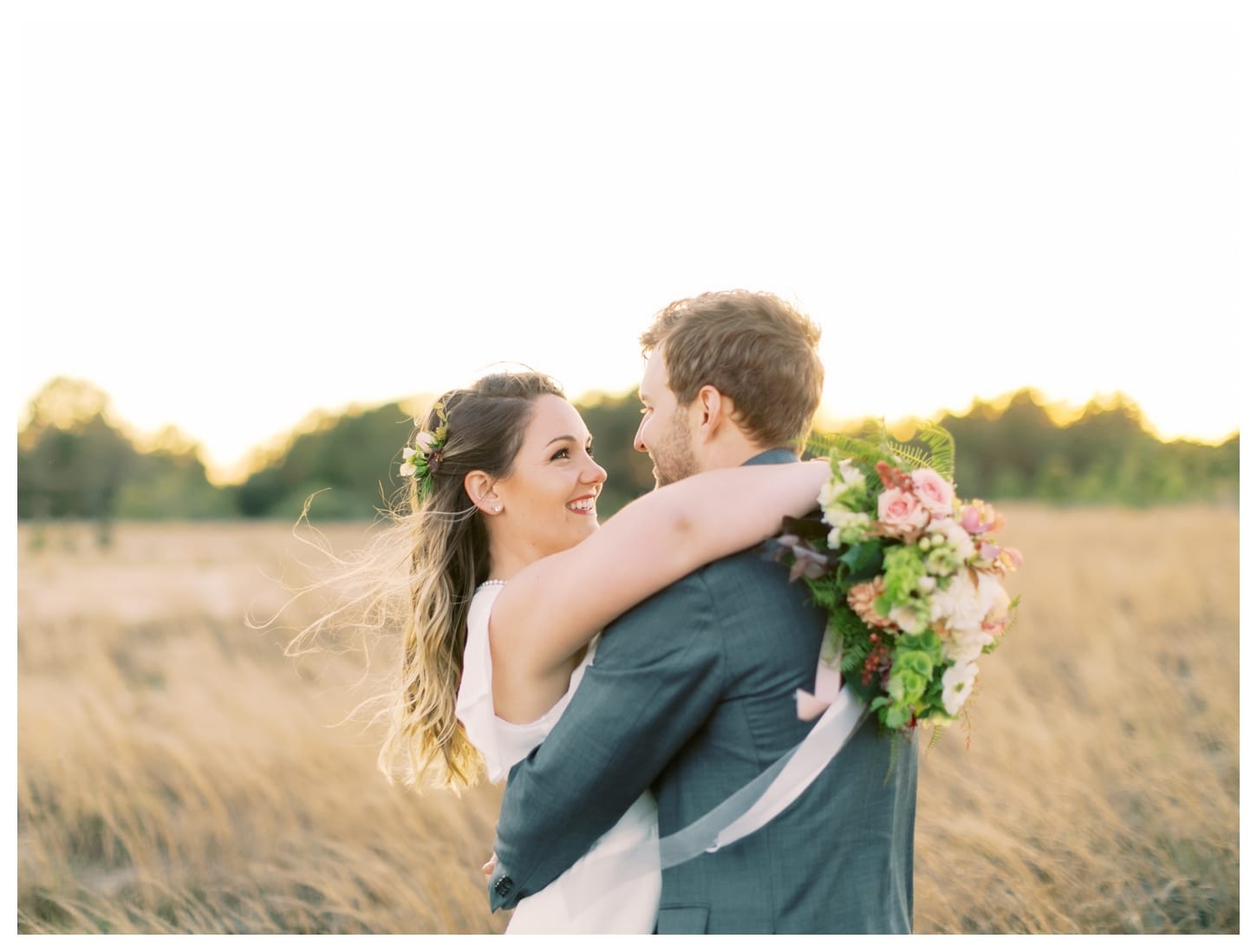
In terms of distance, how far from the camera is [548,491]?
9.80 ft

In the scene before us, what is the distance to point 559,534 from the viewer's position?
3.00 m

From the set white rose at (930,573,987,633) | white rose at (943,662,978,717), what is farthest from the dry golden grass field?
white rose at (930,573,987,633)

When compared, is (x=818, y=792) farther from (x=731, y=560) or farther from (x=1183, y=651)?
(x=1183, y=651)

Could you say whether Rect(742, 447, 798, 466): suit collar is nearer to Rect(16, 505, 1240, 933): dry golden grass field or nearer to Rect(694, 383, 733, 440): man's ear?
Rect(694, 383, 733, 440): man's ear

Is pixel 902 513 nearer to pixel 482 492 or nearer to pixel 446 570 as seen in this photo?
pixel 482 492

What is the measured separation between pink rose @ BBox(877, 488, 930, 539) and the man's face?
0.47m

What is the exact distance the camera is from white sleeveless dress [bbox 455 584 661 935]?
238cm

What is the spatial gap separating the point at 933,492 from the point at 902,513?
10 centimetres

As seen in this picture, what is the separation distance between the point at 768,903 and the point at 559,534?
1214mm

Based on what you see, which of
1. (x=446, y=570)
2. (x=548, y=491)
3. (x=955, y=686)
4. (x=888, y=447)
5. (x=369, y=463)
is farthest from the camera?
(x=369, y=463)

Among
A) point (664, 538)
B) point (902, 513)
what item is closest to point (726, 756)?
point (664, 538)

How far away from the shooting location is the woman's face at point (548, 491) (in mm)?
2994

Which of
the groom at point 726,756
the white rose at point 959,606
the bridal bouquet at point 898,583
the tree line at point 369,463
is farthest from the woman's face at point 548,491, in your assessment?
the tree line at point 369,463
